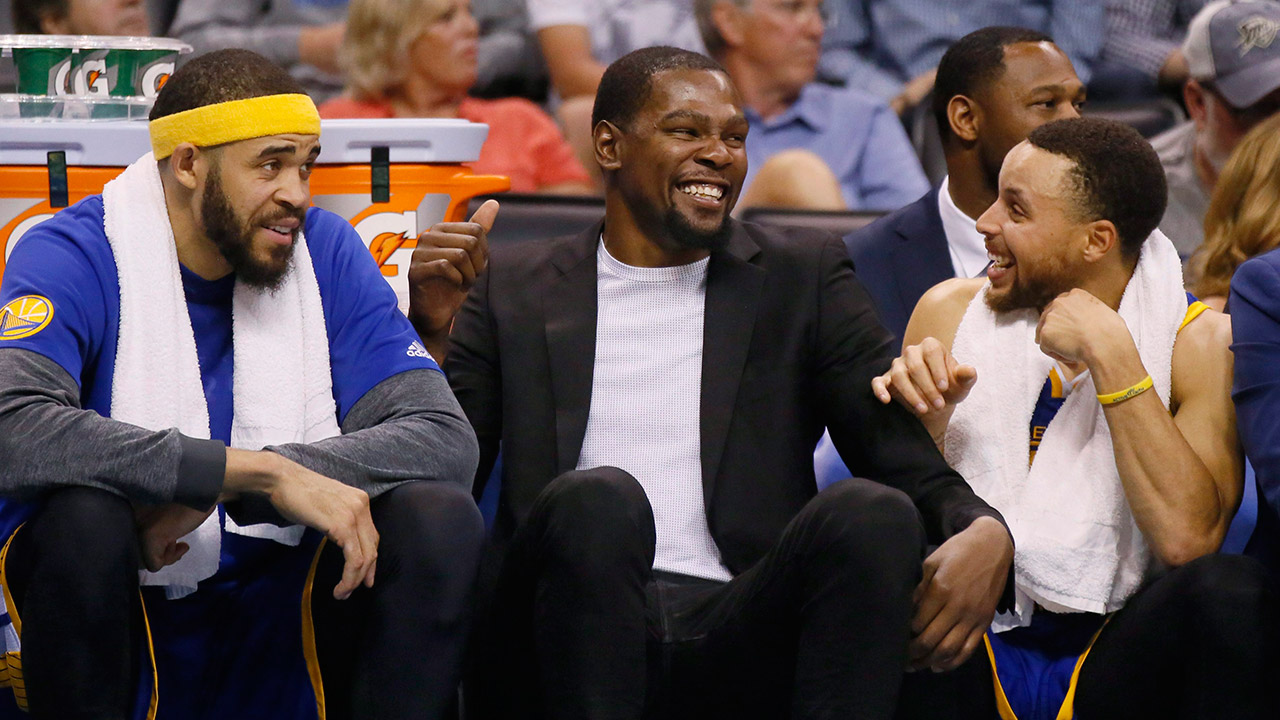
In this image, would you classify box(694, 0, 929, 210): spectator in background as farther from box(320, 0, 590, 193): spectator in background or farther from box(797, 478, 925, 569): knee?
box(797, 478, 925, 569): knee

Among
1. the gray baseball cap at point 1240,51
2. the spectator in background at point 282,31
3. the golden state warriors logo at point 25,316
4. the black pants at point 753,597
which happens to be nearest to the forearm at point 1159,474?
the black pants at point 753,597

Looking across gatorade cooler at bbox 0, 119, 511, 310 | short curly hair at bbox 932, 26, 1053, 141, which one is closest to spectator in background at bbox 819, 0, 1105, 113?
short curly hair at bbox 932, 26, 1053, 141

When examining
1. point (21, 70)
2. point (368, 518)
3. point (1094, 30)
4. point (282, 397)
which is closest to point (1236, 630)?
point (368, 518)

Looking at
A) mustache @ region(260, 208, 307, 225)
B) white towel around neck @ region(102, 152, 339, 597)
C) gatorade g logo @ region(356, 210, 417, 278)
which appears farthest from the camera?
gatorade g logo @ region(356, 210, 417, 278)

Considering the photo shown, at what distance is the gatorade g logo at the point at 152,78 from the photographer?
95.9 inches

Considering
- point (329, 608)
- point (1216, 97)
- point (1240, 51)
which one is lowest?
point (329, 608)

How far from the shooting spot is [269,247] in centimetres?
199

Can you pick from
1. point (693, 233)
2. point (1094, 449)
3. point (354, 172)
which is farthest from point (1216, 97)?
point (354, 172)

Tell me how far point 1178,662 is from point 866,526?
0.47 meters

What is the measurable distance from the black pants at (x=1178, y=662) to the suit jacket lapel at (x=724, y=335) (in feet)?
1.35

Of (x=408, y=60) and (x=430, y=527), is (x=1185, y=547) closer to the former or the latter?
(x=430, y=527)

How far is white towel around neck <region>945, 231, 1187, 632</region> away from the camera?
6.44ft

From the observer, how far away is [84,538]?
1.64m

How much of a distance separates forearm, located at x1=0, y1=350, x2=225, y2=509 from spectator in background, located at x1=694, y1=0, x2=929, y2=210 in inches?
91.0
